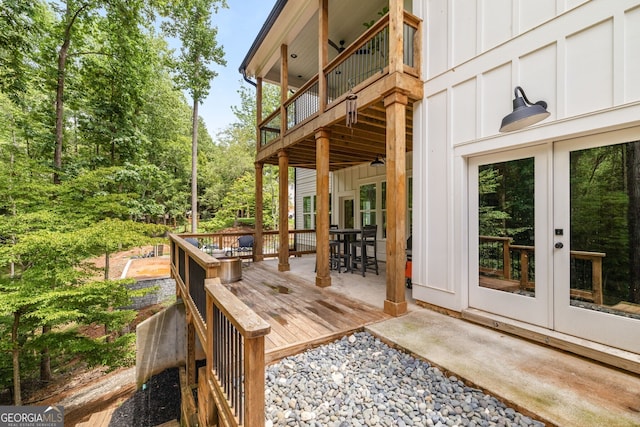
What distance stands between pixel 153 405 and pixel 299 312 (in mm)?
3918


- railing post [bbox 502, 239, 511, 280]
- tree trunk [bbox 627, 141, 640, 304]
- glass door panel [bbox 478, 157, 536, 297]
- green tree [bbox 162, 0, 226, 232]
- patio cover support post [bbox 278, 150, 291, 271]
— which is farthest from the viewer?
green tree [bbox 162, 0, 226, 232]

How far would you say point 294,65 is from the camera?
7.89m

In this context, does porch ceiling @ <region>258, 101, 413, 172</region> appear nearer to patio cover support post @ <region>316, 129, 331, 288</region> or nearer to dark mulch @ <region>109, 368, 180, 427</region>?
patio cover support post @ <region>316, 129, 331, 288</region>

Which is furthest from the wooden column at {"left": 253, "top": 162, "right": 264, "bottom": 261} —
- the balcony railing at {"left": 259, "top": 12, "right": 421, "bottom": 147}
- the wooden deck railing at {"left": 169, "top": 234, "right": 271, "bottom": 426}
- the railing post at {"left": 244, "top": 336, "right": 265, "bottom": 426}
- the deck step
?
the railing post at {"left": 244, "top": 336, "right": 265, "bottom": 426}

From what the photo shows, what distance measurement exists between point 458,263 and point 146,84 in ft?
35.3

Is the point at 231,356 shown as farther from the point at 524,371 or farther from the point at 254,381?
the point at 524,371

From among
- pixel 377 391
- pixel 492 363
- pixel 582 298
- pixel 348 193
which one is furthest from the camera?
pixel 348 193

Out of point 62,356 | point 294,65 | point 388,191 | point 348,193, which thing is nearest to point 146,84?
point 294,65

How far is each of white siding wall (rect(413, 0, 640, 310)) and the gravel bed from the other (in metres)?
1.47

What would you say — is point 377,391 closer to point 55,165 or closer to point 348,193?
point 348,193

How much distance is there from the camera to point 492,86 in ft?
9.95

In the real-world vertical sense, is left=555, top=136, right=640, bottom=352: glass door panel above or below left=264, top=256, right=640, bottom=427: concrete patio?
above

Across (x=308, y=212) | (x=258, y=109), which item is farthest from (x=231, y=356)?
(x=308, y=212)

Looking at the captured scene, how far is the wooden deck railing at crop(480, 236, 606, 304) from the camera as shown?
2467 millimetres
